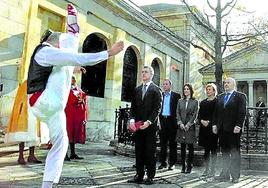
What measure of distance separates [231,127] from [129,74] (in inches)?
449

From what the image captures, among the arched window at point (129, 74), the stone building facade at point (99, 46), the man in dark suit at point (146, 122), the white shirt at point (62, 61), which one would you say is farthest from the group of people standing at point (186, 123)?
the arched window at point (129, 74)

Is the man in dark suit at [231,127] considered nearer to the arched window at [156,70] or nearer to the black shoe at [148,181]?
the black shoe at [148,181]

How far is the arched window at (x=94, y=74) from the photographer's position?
45.9 feet

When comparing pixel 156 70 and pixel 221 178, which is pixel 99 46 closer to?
pixel 156 70

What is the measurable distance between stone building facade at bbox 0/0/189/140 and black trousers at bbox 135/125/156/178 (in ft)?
16.8

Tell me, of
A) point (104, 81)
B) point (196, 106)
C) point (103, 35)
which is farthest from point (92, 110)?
point (196, 106)

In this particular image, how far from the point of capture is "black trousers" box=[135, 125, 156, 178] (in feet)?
18.1

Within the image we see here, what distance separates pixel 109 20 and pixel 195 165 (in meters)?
8.63

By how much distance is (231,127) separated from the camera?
627cm

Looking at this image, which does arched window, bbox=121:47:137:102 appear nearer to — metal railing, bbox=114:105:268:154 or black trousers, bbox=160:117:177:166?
metal railing, bbox=114:105:268:154

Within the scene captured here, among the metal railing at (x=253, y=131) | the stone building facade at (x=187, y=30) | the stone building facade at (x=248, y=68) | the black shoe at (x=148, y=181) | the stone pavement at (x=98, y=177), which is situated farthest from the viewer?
the stone building facade at (x=248, y=68)

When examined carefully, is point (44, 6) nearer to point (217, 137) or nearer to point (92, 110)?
point (92, 110)

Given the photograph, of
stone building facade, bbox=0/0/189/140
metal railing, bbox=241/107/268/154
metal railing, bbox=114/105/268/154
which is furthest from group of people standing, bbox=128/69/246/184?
stone building facade, bbox=0/0/189/140

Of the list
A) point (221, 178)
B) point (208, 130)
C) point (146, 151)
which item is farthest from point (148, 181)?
point (208, 130)
